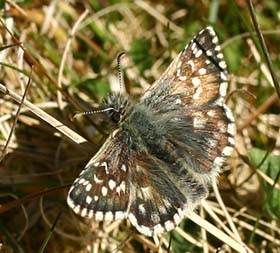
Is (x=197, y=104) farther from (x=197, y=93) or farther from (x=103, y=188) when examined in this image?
(x=103, y=188)

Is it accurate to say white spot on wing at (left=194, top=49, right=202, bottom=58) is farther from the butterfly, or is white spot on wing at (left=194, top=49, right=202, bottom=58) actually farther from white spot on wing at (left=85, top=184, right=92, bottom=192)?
white spot on wing at (left=85, top=184, right=92, bottom=192)

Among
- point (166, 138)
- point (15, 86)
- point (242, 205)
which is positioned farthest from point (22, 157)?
point (242, 205)

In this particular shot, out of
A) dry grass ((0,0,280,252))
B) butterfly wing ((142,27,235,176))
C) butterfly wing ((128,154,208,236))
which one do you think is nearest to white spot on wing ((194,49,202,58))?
butterfly wing ((142,27,235,176))

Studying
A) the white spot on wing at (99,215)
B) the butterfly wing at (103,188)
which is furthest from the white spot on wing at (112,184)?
the white spot on wing at (99,215)

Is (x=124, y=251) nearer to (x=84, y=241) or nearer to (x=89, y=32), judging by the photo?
(x=84, y=241)

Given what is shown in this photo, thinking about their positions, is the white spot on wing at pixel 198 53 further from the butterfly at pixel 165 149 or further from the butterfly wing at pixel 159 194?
the butterfly wing at pixel 159 194

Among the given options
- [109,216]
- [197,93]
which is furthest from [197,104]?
[109,216]
